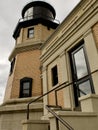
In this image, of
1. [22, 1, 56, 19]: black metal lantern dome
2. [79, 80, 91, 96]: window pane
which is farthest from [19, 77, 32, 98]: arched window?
[22, 1, 56, 19]: black metal lantern dome

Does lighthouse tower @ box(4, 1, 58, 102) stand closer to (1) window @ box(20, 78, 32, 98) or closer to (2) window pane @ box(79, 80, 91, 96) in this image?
(1) window @ box(20, 78, 32, 98)

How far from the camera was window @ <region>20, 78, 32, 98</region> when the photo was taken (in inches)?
507

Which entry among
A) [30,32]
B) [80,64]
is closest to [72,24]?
[80,64]

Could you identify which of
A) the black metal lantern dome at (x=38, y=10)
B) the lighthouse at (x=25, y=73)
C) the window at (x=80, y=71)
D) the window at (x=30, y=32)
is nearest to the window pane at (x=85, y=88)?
the window at (x=80, y=71)

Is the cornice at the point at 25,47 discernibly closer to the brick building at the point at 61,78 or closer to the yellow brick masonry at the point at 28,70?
the brick building at the point at 61,78

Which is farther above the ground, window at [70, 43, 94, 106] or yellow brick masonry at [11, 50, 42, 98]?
yellow brick masonry at [11, 50, 42, 98]

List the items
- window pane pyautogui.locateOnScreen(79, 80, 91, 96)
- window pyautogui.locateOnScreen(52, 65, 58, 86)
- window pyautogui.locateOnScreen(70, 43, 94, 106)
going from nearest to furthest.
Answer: window pane pyautogui.locateOnScreen(79, 80, 91, 96)
window pyautogui.locateOnScreen(70, 43, 94, 106)
window pyautogui.locateOnScreen(52, 65, 58, 86)

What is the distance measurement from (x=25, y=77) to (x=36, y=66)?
1.24m

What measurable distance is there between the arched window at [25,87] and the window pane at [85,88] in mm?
6393

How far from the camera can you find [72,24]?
8109mm

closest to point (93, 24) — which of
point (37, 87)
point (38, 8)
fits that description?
point (37, 87)

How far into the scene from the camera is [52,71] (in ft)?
30.4

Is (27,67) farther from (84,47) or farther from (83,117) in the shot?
(83,117)

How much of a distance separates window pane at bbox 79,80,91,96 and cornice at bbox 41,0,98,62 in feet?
7.91
